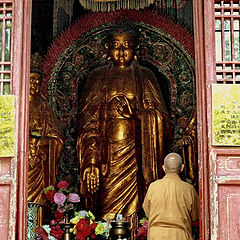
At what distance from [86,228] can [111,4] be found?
387cm

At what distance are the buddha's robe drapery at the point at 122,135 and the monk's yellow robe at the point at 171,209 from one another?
2229 mm

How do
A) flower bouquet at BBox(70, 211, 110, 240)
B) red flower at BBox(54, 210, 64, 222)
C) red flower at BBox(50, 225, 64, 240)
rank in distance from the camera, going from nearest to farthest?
flower bouquet at BBox(70, 211, 110, 240), red flower at BBox(50, 225, 64, 240), red flower at BBox(54, 210, 64, 222)

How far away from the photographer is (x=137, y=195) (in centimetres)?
945

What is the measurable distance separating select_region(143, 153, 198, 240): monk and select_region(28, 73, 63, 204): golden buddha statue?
2458 millimetres

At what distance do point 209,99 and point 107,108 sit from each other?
3.64 meters

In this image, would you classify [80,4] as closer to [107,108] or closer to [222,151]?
[107,108]

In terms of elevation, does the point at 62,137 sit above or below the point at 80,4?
below

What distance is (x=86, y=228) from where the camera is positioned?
780 cm

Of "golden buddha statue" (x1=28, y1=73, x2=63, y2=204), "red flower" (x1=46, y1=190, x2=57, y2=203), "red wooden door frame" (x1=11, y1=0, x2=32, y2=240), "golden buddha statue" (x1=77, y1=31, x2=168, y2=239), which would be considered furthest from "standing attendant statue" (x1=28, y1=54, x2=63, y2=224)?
"red wooden door frame" (x1=11, y1=0, x2=32, y2=240)

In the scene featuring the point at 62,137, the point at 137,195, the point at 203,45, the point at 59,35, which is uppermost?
the point at 59,35

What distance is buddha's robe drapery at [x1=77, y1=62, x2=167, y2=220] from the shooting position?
9461 millimetres

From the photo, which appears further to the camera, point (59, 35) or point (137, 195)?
point (59, 35)

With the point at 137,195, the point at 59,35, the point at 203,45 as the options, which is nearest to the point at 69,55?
the point at 59,35

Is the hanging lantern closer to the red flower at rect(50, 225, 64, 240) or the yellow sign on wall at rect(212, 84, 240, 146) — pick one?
the red flower at rect(50, 225, 64, 240)
